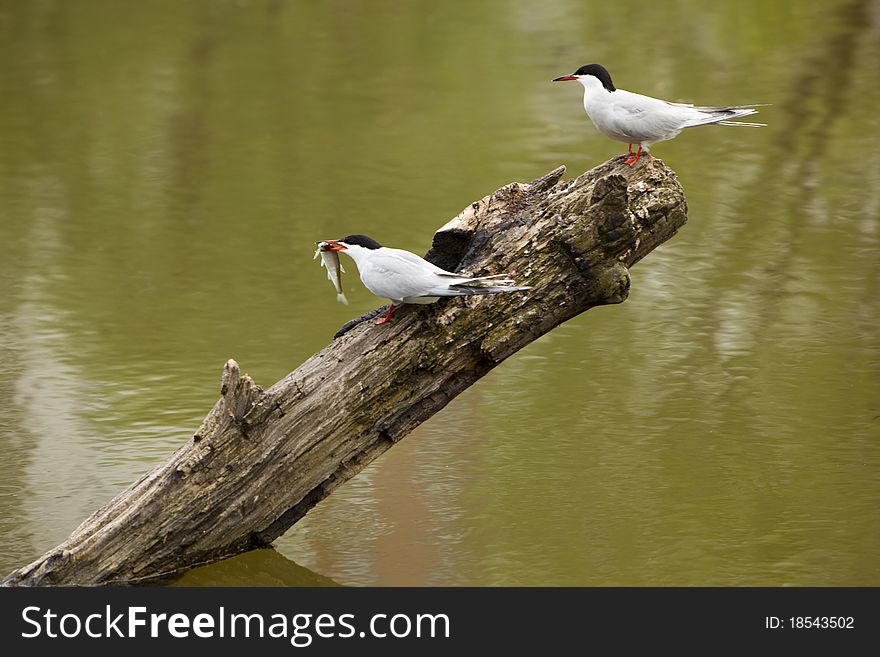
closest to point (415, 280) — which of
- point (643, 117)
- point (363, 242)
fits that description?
point (363, 242)

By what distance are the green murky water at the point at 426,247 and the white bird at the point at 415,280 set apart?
1.20 m

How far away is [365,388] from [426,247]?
13.2ft

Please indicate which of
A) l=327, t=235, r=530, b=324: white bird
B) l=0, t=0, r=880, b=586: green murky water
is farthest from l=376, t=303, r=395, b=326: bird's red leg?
l=0, t=0, r=880, b=586: green murky water

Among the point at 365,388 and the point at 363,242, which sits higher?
the point at 363,242

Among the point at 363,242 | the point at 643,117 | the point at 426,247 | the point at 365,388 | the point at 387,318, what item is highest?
the point at 426,247

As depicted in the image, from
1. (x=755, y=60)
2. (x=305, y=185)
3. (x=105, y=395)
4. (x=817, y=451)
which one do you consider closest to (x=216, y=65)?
(x=305, y=185)

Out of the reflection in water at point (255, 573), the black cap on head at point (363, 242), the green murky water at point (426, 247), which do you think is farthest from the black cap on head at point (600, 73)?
the reflection in water at point (255, 573)

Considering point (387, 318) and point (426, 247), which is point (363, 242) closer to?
point (387, 318)

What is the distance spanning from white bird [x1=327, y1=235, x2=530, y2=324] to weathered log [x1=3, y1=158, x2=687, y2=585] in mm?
148

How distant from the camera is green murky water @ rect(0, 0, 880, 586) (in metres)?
5.89

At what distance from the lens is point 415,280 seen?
5.02 meters

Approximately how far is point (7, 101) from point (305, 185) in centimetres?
431

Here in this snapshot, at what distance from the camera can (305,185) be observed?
35.7 feet

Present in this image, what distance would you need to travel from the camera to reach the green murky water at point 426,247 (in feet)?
19.3
